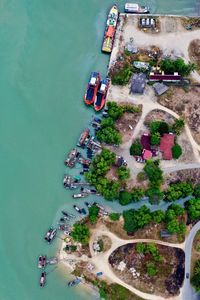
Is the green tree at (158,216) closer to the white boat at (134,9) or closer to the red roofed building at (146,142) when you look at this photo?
the red roofed building at (146,142)

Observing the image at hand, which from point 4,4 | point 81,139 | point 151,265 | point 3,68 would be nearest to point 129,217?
point 151,265

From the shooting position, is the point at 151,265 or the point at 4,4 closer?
the point at 151,265

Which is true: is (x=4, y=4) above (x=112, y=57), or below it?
above

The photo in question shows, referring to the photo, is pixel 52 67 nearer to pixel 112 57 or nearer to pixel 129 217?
pixel 112 57

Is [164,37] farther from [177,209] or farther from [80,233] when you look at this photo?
[80,233]

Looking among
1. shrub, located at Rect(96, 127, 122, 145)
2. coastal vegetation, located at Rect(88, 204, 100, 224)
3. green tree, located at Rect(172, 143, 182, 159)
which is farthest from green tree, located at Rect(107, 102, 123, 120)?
coastal vegetation, located at Rect(88, 204, 100, 224)

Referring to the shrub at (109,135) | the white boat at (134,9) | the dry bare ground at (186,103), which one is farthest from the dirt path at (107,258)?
the white boat at (134,9)

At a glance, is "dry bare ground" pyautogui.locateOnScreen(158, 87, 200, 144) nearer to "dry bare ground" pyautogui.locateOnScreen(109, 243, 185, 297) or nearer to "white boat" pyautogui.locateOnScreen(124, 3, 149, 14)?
"white boat" pyautogui.locateOnScreen(124, 3, 149, 14)

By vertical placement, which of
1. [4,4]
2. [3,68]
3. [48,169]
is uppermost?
[4,4]
